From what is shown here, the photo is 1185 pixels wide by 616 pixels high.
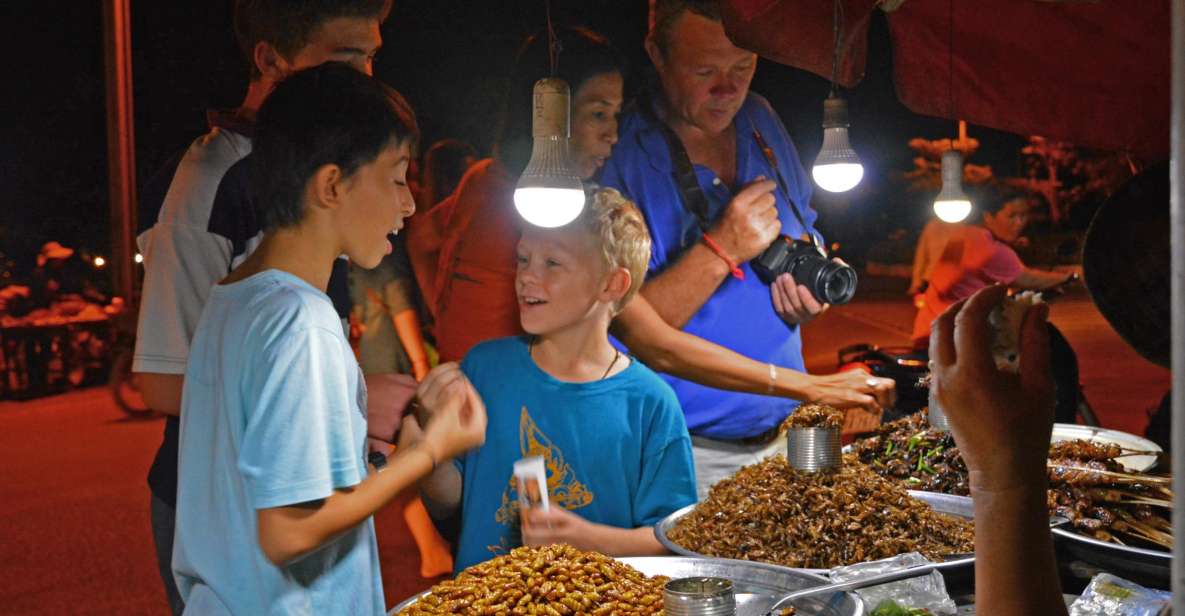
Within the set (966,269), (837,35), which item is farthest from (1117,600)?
(966,269)

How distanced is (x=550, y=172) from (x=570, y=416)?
0.68 m

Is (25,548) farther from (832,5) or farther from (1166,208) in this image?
(1166,208)

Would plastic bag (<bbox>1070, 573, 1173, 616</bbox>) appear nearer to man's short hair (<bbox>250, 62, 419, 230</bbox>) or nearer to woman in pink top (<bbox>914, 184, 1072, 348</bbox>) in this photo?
man's short hair (<bbox>250, 62, 419, 230</bbox>)

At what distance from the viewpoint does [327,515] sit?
5.87 ft

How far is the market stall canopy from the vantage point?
2939mm

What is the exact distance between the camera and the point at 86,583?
537 cm

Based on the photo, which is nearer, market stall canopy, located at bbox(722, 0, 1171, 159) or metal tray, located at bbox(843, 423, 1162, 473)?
market stall canopy, located at bbox(722, 0, 1171, 159)

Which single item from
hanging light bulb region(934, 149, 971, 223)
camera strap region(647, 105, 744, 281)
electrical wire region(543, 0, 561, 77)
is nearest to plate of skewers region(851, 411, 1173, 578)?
camera strap region(647, 105, 744, 281)

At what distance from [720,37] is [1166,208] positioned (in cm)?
272

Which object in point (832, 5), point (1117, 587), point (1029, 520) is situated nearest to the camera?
point (1029, 520)

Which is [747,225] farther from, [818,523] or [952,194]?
[952,194]

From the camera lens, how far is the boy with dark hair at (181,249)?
2.58 m

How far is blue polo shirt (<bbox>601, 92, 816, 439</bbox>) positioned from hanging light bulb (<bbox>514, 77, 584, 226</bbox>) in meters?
1.03

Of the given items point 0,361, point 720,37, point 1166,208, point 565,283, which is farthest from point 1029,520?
point 0,361
